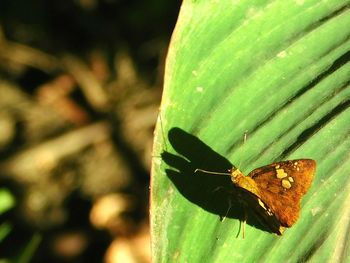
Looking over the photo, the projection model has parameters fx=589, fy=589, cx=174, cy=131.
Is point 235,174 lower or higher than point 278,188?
higher

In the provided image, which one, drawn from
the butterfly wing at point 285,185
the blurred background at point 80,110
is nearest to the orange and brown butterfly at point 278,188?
the butterfly wing at point 285,185

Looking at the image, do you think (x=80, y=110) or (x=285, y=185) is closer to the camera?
(x=285, y=185)

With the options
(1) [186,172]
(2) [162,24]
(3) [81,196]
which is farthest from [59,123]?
(1) [186,172]

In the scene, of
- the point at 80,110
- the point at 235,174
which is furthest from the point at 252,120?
the point at 80,110

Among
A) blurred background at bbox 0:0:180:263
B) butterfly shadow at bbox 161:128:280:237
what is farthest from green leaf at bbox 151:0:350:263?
blurred background at bbox 0:0:180:263

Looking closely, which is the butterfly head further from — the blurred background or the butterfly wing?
the blurred background

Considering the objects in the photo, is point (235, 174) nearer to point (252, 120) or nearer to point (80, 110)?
point (252, 120)

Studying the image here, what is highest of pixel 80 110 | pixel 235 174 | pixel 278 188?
pixel 80 110
